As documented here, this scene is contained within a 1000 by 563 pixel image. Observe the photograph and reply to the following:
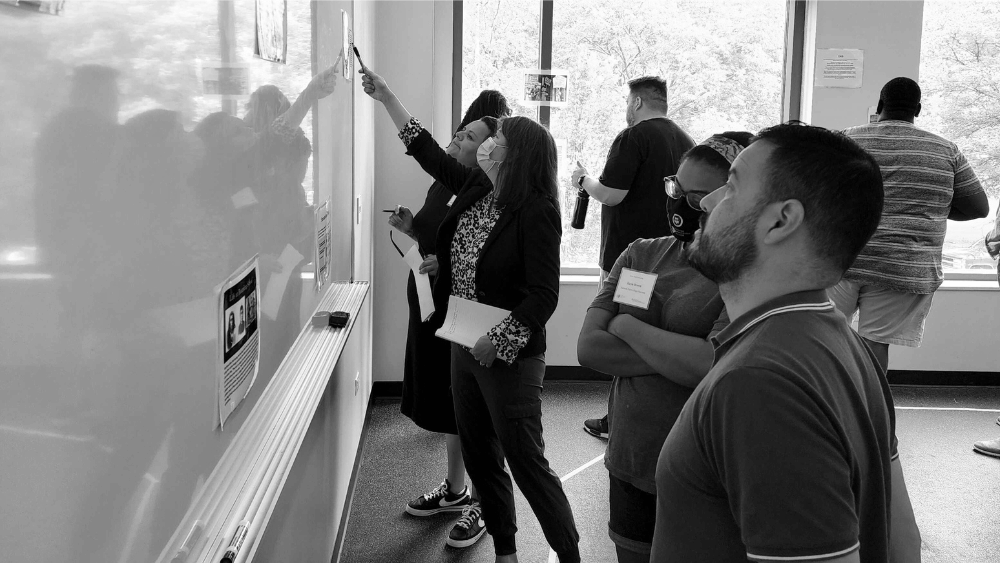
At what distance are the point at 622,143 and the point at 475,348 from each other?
1.67 metres

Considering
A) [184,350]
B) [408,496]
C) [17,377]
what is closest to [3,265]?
[17,377]

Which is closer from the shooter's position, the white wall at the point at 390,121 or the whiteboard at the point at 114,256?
the whiteboard at the point at 114,256

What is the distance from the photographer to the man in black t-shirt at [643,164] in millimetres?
3523

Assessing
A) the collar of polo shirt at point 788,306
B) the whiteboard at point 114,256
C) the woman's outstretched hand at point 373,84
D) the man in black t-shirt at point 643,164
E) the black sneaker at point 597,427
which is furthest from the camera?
the black sneaker at point 597,427

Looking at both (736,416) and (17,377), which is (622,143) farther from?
(17,377)

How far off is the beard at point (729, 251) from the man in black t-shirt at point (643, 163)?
249 cm

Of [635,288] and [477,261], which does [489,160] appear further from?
[635,288]

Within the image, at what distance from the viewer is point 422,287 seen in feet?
8.77

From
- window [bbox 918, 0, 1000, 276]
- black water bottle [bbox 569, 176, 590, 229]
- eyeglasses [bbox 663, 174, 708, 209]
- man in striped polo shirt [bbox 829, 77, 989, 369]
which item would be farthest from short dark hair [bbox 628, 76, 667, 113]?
window [bbox 918, 0, 1000, 276]

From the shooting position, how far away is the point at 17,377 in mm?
479

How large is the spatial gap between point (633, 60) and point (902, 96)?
7.31 feet

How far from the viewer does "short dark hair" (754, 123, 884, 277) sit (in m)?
1.00

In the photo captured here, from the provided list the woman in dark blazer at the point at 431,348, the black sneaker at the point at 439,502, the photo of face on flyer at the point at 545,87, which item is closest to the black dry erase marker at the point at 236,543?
the woman in dark blazer at the point at 431,348

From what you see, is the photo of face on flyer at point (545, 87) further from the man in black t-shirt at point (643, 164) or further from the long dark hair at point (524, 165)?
the long dark hair at point (524, 165)
